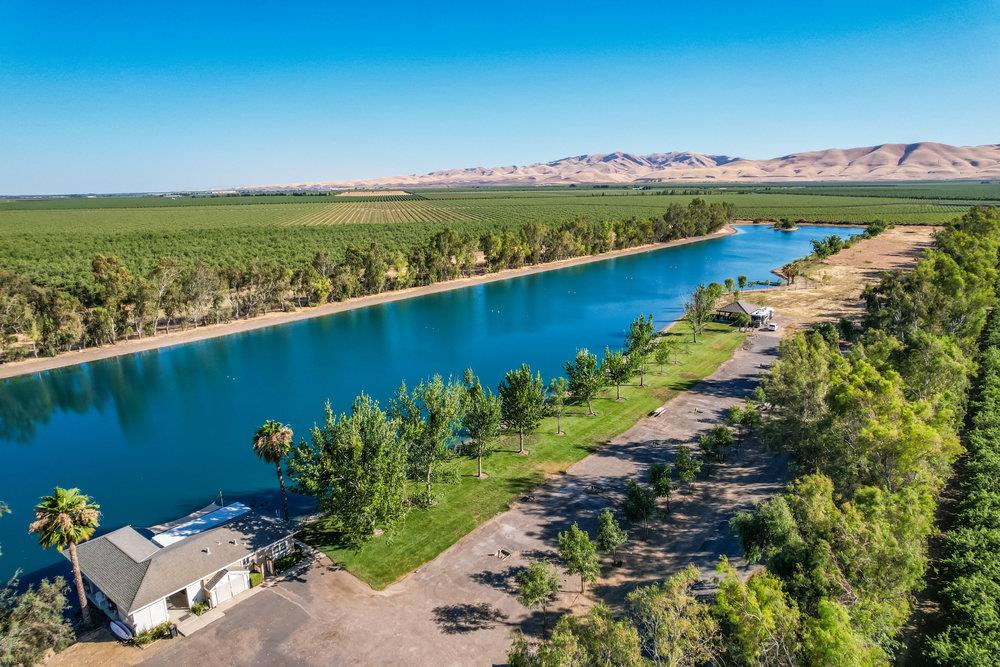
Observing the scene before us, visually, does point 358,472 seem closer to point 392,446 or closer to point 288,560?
point 392,446

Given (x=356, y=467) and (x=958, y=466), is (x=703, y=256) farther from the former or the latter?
(x=356, y=467)

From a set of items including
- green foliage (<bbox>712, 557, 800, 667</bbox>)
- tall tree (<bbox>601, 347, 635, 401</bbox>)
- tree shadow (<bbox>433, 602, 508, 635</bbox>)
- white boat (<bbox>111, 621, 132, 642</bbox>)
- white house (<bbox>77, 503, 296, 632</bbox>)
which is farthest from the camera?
tall tree (<bbox>601, 347, 635, 401</bbox>)

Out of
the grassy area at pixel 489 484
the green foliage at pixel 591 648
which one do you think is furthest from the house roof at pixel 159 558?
the green foliage at pixel 591 648

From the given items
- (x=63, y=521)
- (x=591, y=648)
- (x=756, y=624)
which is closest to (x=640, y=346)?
(x=756, y=624)

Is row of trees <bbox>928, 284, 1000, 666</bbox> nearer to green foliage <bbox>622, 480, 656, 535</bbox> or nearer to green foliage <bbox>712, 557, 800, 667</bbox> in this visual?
green foliage <bbox>712, 557, 800, 667</bbox>

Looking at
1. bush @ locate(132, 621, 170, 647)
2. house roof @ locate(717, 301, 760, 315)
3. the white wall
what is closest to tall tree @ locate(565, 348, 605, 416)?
the white wall

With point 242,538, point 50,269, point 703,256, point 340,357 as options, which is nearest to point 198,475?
point 242,538
